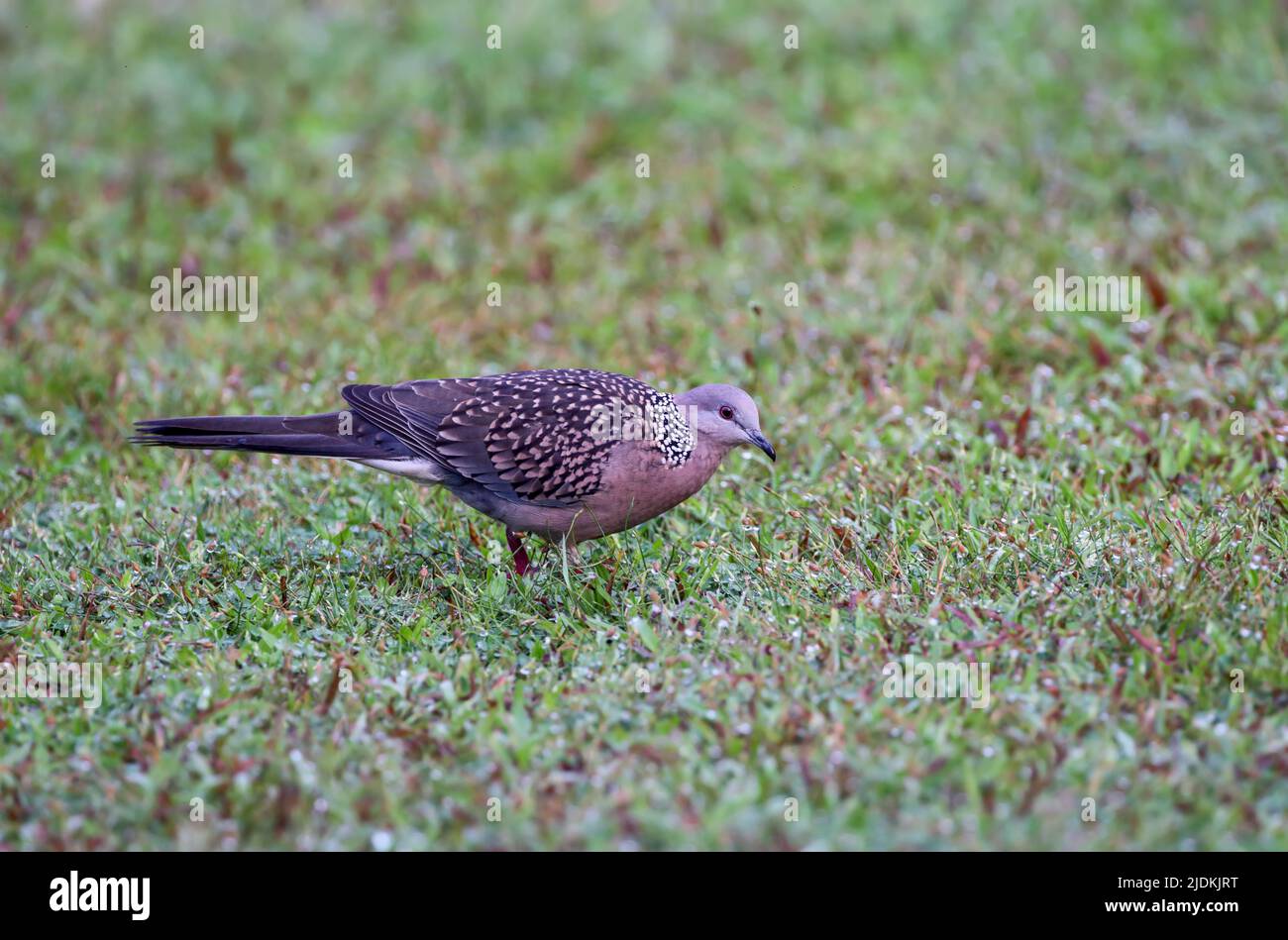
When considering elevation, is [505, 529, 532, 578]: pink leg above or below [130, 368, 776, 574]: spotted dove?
below

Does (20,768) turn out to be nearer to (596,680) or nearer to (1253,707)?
(596,680)

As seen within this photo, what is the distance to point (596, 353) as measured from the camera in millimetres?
7484

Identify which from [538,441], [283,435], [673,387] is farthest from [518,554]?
[673,387]

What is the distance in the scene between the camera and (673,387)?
7051 millimetres

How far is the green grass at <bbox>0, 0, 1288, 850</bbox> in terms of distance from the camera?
4164mm

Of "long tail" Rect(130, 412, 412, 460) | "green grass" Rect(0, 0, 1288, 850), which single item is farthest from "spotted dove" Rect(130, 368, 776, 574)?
"green grass" Rect(0, 0, 1288, 850)

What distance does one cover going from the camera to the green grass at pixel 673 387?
416cm

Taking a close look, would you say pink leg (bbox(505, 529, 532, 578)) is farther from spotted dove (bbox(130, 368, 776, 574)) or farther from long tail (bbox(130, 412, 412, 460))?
long tail (bbox(130, 412, 412, 460))

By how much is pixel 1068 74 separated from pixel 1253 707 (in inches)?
240

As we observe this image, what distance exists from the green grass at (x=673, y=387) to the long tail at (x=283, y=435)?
420mm

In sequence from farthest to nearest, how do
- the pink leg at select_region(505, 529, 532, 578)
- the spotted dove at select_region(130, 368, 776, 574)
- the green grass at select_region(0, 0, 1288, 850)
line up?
1. the pink leg at select_region(505, 529, 532, 578)
2. the spotted dove at select_region(130, 368, 776, 574)
3. the green grass at select_region(0, 0, 1288, 850)

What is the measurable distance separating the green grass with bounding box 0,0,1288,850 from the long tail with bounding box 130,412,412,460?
1.38ft
